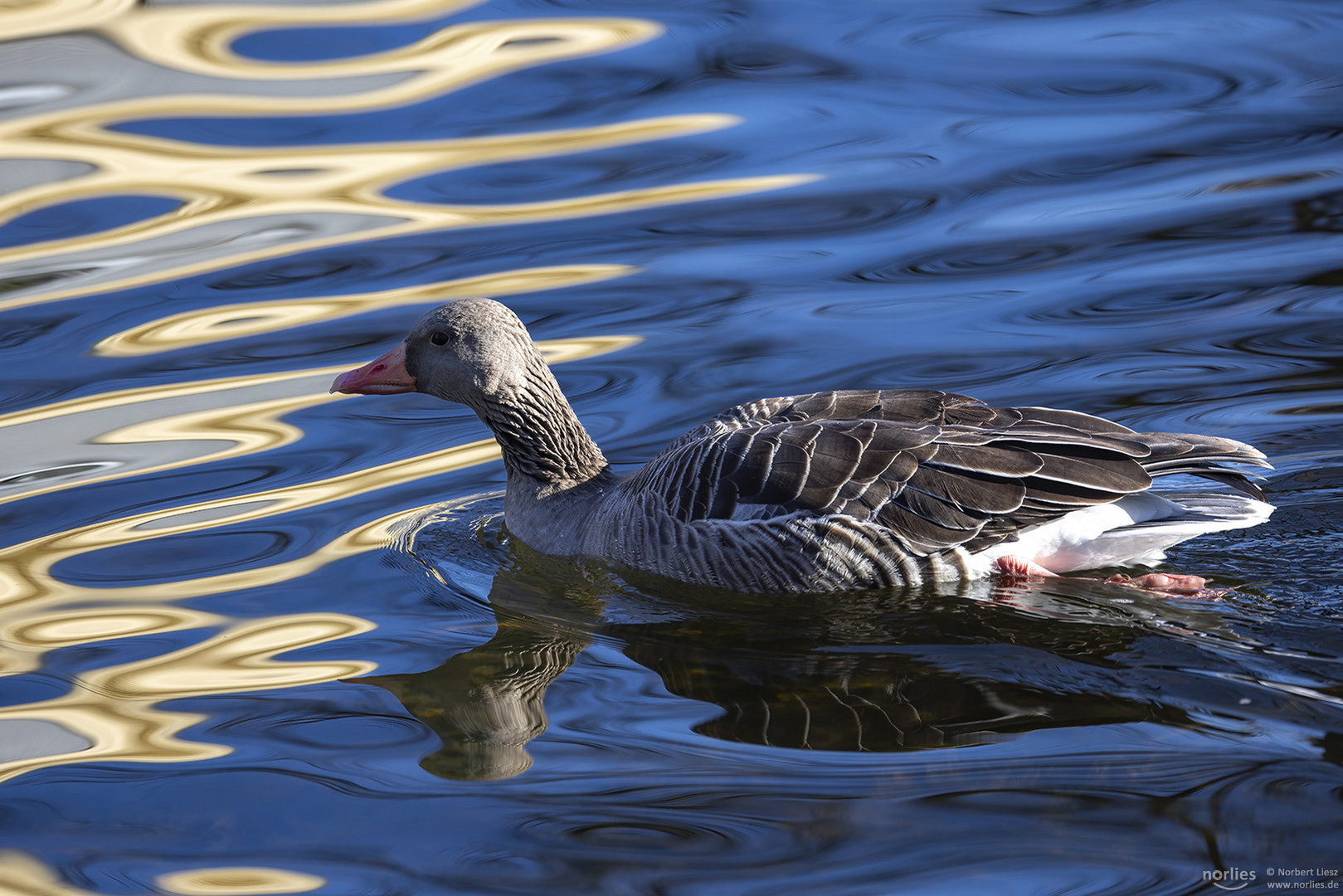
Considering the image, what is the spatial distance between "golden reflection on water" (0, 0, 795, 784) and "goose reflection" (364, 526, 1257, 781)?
2.70 ft

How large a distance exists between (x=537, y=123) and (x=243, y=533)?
7896 millimetres

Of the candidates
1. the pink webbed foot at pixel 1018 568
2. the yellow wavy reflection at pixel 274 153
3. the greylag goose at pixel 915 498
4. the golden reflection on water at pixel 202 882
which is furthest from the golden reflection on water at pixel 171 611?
the pink webbed foot at pixel 1018 568

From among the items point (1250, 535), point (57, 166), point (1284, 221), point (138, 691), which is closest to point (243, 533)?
point (138, 691)

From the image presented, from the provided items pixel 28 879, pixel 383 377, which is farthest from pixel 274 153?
pixel 28 879

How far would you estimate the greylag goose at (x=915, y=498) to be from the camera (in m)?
7.31

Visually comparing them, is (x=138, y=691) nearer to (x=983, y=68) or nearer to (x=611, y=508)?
(x=611, y=508)

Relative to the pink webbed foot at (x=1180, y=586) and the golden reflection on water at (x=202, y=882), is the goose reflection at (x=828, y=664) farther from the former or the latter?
the golden reflection on water at (x=202, y=882)

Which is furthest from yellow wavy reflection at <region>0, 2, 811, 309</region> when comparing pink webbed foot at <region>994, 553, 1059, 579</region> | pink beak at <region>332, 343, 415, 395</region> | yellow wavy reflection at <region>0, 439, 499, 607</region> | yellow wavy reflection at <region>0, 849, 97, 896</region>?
yellow wavy reflection at <region>0, 849, 97, 896</region>

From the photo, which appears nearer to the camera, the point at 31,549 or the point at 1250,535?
the point at 1250,535

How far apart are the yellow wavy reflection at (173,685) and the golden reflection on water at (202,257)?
0.01 meters

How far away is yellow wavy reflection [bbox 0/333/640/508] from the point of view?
9.73 meters

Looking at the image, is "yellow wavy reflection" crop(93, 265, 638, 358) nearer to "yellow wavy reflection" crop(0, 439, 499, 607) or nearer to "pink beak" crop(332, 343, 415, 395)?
"yellow wavy reflection" crop(0, 439, 499, 607)

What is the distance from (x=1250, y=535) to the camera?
7934 millimetres

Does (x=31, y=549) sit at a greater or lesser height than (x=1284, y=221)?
lesser
